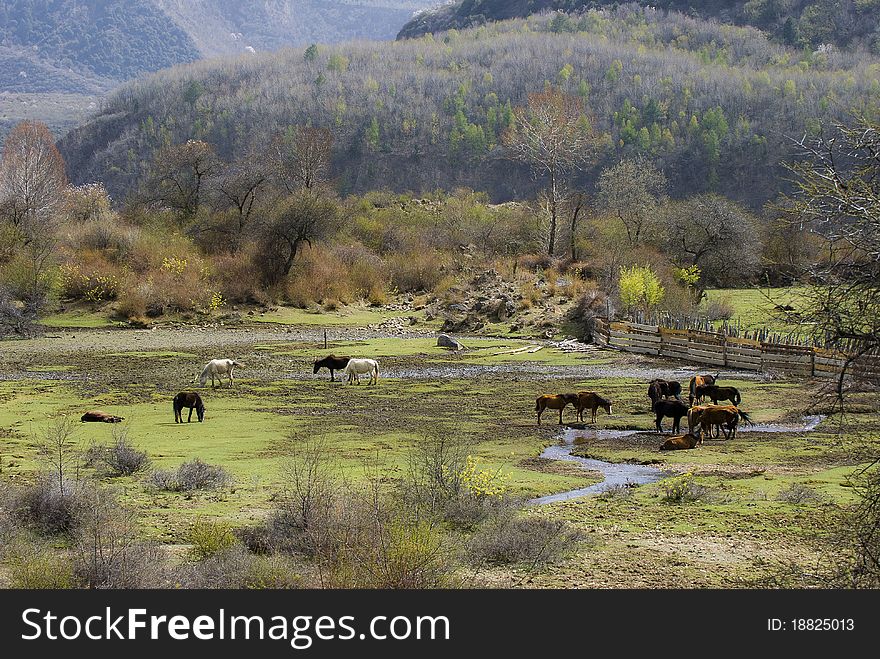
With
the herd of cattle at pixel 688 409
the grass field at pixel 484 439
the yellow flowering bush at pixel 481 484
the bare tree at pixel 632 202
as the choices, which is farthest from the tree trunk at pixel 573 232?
the yellow flowering bush at pixel 481 484

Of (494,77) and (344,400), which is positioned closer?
(344,400)

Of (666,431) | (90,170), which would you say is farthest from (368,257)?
(90,170)

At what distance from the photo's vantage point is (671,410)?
74.4 ft

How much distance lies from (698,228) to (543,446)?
138 ft

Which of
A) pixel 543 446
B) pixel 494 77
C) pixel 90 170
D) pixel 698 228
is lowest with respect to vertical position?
pixel 543 446

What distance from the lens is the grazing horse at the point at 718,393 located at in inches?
1018

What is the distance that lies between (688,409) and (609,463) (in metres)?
3.98

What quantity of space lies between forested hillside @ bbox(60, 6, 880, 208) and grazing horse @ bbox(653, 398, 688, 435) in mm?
85981

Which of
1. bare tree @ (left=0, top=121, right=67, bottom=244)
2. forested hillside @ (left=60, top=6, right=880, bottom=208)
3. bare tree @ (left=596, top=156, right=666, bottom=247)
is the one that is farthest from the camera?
forested hillside @ (left=60, top=6, right=880, bottom=208)

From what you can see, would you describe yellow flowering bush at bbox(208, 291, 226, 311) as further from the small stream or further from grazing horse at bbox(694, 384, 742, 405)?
the small stream

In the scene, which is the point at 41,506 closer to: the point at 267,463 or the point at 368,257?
the point at 267,463

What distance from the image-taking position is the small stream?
17031 mm

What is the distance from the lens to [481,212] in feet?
277

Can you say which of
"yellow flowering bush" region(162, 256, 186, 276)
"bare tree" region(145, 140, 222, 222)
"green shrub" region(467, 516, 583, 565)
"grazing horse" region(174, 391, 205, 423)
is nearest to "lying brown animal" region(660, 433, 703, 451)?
"green shrub" region(467, 516, 583, 565)
